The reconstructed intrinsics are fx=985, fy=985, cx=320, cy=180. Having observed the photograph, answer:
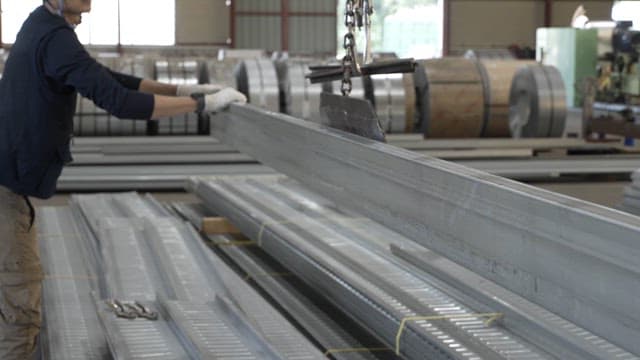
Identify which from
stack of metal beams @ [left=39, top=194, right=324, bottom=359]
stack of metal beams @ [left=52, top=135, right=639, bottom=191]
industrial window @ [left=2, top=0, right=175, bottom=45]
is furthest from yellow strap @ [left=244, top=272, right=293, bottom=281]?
industrial window @ [left=2, top=0, right=175, bottom=45]

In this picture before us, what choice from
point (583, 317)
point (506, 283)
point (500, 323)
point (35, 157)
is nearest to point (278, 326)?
point (500, 323)

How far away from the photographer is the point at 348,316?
407 cm

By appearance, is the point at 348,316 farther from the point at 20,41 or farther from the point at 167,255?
the point at 20,41

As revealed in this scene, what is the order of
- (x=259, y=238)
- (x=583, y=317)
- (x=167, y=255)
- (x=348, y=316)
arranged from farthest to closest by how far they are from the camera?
1. (x=259, y=238)
2. (x=167, y=255)
3. (x=348, y=316)
4. (x=583, y=317)

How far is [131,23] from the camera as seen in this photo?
82.5 ft

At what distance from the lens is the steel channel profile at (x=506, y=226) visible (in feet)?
6.57

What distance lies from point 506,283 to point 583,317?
0.32 m

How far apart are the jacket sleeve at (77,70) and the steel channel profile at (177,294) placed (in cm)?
82

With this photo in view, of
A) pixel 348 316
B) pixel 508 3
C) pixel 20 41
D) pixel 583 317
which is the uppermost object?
pixel 508 3

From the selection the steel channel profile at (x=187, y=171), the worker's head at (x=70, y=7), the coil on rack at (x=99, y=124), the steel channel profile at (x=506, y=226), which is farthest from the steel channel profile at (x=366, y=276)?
the coil on rack at (x=99, y=124)

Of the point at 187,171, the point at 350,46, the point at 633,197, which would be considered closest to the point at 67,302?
the point at 350,46

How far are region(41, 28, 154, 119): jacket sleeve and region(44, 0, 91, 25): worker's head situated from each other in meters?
0.11

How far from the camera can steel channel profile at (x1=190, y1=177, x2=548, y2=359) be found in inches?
127

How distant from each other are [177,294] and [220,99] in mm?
958
